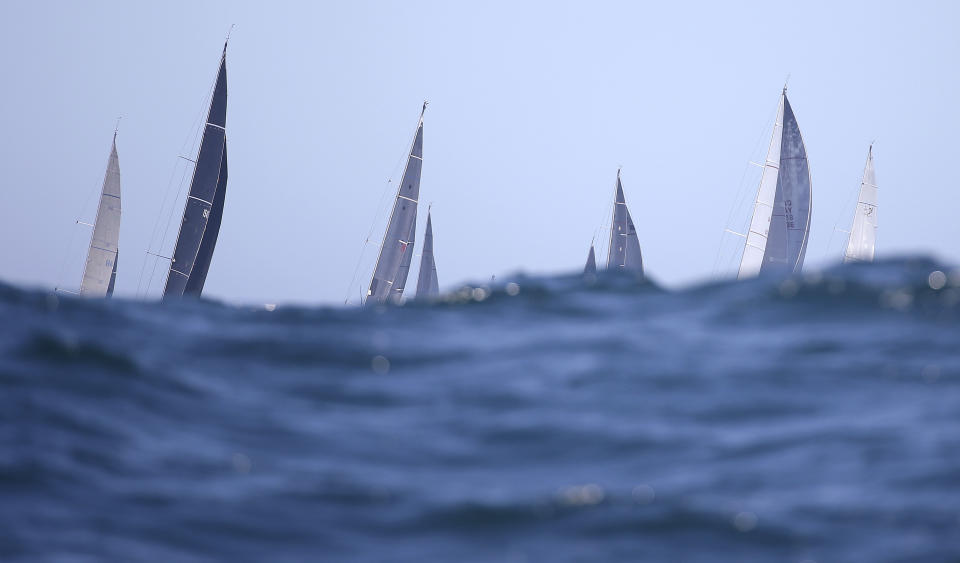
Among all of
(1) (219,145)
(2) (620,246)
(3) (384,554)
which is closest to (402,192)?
(1) (219,145)

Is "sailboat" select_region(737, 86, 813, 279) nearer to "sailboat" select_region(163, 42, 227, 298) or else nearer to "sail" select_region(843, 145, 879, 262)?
"sail" select_region(843, 145, 879, 262)

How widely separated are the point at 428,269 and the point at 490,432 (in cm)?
4575

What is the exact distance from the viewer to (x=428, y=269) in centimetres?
5303

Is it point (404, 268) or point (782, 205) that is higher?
point (782, 205)

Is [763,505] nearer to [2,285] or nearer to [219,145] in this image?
[2,285]

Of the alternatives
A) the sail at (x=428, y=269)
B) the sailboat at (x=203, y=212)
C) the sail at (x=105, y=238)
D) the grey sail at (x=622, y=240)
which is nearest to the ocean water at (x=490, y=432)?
the sailboat at (x=203, y=212)

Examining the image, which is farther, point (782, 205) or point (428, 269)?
point (428, 269)

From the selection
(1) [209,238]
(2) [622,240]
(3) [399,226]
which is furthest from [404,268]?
(2) [622,240]

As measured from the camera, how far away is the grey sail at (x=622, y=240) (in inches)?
1870

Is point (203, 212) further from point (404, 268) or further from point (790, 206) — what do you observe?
point (790, 206)

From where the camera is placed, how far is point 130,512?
600cm

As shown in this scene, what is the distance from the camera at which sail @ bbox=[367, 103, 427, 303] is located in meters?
39.5

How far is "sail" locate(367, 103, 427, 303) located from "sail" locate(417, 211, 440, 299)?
12276mm

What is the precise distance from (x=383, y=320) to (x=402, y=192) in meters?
29.0
